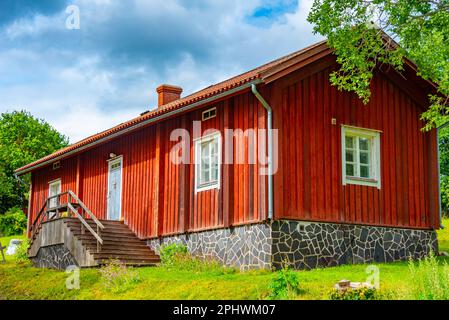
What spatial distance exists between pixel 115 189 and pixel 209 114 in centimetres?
569

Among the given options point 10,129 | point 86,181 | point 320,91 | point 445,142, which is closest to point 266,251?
point 320,91

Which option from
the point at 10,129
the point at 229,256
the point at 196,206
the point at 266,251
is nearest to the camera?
the point at 266,251

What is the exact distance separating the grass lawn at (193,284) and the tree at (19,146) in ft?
86.9

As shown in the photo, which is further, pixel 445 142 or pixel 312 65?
pixel 445 142

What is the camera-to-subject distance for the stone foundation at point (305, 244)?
15.4 metres

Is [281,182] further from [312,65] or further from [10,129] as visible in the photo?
[10,129]

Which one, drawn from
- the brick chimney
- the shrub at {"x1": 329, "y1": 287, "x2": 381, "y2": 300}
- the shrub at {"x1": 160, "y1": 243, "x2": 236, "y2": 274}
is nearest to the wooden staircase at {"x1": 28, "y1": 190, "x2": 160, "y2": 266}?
the shrub at {"x1": 160, "y1": 243, "x2": 236, "y2": 274}

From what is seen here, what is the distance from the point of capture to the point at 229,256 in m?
16.5

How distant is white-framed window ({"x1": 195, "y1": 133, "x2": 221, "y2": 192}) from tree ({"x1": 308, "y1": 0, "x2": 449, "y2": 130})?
3.19 metres

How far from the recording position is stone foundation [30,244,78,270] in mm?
18891

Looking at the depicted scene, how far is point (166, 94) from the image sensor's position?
24.5 meters
